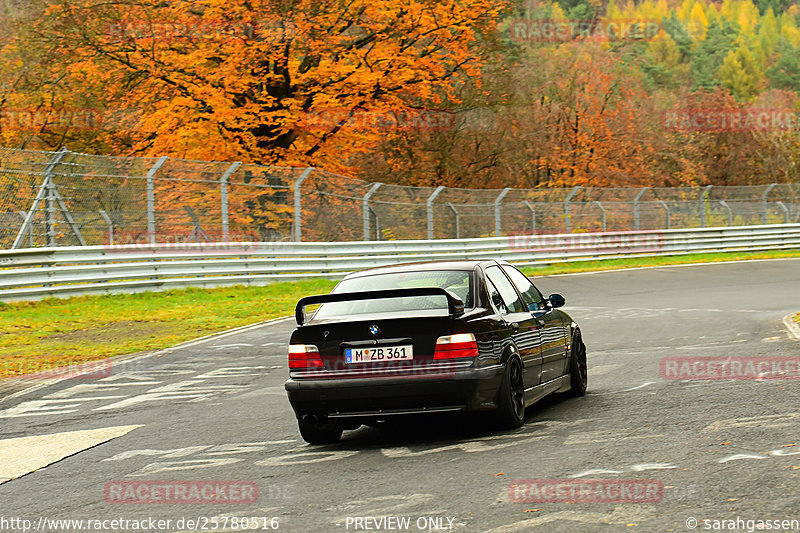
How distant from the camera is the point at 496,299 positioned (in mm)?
8734

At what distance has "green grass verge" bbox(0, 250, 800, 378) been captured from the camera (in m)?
14.6

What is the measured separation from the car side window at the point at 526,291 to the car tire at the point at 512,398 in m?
1.08

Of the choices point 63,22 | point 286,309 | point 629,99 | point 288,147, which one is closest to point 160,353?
point 286,309

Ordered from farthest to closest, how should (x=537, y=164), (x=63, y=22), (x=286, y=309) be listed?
(x=537, y=164) → (x=63, y=22) → (x=286, y=309)

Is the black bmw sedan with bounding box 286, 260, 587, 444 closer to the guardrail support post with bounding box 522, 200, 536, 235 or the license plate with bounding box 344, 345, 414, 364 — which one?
the license plate with bounding box 344, 345, 414, 364

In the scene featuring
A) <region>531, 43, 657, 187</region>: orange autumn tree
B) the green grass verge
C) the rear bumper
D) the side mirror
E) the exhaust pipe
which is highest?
<region>531, 43, 657, 187</region>: orange autumn tree

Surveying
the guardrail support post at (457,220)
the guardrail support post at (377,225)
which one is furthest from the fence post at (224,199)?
the guardrail support post at (457,220)

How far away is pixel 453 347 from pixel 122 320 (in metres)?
11.8

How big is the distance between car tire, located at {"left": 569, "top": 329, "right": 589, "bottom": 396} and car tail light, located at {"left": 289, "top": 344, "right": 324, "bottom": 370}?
2.92 meters

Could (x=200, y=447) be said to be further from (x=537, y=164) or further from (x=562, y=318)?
(x=537, y=164)

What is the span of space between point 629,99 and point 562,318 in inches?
1849

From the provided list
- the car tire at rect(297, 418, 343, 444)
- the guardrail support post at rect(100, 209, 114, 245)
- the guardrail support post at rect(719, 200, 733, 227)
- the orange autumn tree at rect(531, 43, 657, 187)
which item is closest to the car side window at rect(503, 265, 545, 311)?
the car tire at rect(297, 418, 343, 444)

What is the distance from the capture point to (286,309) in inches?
816

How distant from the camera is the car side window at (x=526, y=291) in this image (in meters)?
9.45
